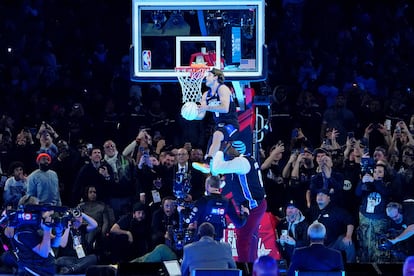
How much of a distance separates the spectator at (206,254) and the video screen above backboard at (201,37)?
281 cm

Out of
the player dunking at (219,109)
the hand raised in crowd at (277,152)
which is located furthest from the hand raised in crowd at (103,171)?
the player dunking at (219,109)

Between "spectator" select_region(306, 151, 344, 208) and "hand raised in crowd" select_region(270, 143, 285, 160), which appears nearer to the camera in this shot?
"spectator" select_region(306, 151, 344, 208)

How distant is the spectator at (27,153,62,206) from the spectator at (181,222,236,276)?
4388 millimetres

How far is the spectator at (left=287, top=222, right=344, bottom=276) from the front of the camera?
36.7ft

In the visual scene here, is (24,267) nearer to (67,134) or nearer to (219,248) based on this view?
(219,248)

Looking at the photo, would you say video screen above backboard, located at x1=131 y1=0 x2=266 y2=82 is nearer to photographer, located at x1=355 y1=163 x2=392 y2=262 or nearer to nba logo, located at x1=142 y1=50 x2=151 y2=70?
nba logo, located at x1=142 y1=50 x2=151 y2=70

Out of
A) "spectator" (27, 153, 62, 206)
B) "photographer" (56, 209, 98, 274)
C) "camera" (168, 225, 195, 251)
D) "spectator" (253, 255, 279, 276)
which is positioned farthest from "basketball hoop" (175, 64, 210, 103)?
"spectator" (253, 255, 279, 276)

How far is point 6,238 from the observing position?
1324 centimetres

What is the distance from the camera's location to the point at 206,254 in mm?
11188

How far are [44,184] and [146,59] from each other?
2727mm

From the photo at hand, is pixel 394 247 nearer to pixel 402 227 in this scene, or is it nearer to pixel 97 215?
pixel 402 227

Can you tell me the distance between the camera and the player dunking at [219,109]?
12609 millimetres

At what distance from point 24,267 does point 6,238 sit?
1684 mm

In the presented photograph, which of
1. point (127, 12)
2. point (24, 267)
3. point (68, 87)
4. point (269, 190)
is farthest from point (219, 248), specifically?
point (127, 12)
